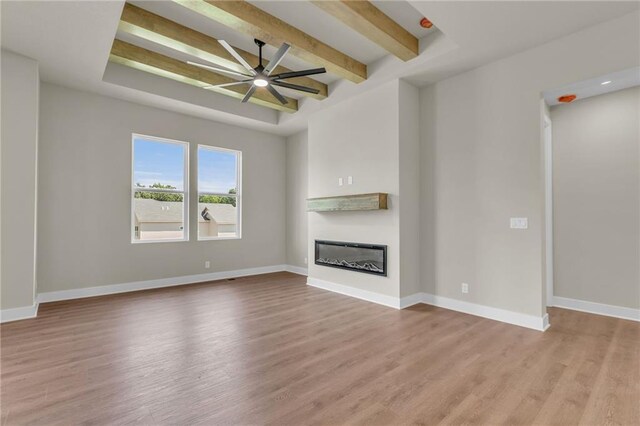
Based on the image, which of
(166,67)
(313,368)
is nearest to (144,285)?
(166,67)

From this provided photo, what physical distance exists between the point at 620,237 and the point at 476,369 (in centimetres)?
269

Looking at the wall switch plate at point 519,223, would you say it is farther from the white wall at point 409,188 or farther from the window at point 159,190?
the window at point 159,190

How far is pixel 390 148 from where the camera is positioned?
4.21 meters

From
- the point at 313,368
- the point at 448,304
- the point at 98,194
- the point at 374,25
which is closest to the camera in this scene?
the point at 313,368

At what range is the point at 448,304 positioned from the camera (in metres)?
4.03

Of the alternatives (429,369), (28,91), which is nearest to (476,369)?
(429,369)

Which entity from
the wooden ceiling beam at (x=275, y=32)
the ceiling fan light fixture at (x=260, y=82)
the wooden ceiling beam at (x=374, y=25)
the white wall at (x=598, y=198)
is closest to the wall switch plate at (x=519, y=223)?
the white wall at (x=598, y=198)

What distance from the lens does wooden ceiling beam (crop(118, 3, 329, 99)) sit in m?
3.20

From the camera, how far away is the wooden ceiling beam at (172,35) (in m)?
3.20

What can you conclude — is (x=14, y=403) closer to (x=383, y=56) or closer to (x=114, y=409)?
(x=114, y=409)

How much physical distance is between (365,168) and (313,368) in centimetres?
296

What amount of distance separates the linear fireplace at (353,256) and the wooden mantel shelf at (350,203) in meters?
0.56

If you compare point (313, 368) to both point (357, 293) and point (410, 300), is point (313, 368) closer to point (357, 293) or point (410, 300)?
point (410, 300)

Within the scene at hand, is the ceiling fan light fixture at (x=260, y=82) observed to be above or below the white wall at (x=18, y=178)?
above
